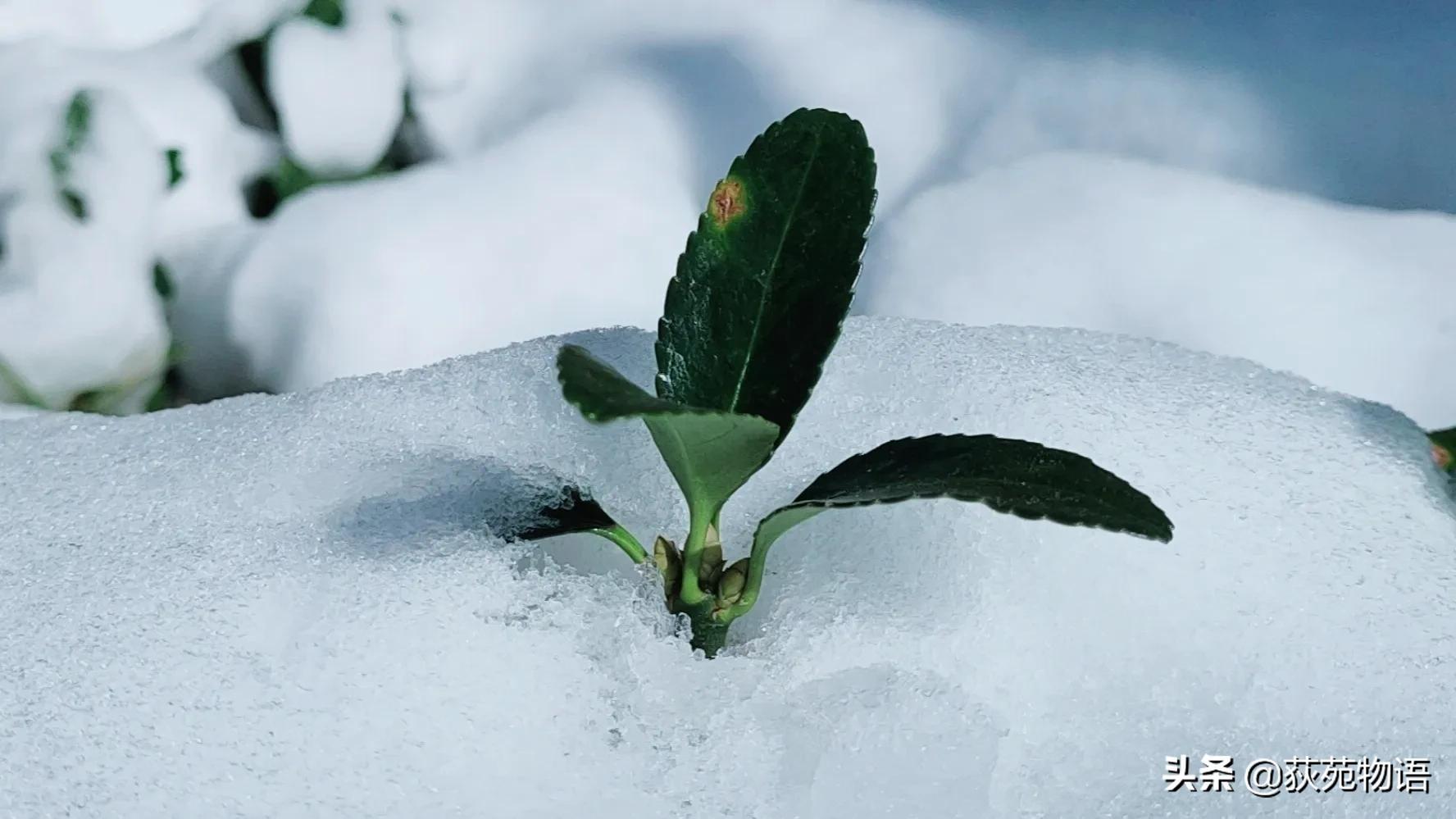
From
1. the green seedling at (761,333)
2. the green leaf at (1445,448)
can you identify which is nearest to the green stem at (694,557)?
the green seedling at (761,333)

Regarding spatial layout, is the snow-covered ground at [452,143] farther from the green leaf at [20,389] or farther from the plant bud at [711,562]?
the plant bud at [711,562]

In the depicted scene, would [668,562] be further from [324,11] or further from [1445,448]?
[324,11]

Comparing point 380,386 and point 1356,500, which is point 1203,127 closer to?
point 1356,500

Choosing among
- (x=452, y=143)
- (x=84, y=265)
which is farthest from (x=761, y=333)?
(x=452, y=143)

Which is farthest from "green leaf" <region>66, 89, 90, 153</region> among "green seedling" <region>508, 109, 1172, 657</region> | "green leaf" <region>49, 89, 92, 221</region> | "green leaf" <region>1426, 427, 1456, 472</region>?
"green leaf" <region>1426, 427, 1456, 472</region>

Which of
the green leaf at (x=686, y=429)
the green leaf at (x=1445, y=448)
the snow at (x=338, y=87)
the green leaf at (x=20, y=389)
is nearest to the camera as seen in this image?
the green leaf at (x=686, y=429)

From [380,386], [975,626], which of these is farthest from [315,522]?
[975,626]

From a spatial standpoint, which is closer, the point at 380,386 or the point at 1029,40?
the point at 380,386
